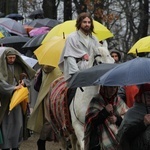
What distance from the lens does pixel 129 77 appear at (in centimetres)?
549

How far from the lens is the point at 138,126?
5.33 metres

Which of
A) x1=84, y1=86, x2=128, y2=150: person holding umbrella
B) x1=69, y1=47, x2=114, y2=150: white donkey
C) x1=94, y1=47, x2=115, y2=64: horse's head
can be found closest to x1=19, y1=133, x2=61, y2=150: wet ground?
x1=69, y1=47, x2=114, y2=150: white donkey

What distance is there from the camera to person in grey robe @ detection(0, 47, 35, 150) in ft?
32.1

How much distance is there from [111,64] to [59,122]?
2312 millimetres

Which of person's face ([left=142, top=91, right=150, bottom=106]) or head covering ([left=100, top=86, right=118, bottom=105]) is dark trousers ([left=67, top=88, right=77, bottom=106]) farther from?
person's face ([left=142, top=91, right=150, bottom=106])

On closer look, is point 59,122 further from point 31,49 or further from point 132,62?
point 31,49

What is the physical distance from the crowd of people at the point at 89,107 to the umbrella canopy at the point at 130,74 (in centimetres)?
10

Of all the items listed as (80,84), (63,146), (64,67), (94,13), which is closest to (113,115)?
(80,84)

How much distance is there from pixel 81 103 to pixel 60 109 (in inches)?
42.6

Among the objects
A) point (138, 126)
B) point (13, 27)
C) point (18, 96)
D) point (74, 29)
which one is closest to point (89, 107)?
point (138, 126)

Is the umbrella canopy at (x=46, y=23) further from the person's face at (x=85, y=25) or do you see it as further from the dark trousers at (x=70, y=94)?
the dark trousers at (x=70, y=94)

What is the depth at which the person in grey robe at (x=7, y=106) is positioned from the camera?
9789mm

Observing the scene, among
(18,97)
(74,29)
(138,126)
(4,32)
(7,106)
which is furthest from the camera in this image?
(4,32)

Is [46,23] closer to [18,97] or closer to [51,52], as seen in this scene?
[51,52]
